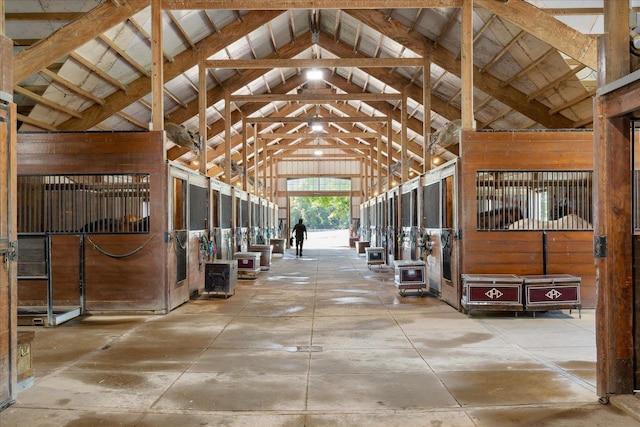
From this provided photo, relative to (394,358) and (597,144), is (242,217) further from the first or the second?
(597,144)

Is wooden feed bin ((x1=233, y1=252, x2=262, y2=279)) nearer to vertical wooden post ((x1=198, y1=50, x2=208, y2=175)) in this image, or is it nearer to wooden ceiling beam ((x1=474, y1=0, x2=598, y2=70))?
vertical wooden post ((x1=198, y1=50, x2=208, y2=175))

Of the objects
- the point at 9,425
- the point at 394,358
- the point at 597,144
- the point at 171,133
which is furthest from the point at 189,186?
the point at 597,144

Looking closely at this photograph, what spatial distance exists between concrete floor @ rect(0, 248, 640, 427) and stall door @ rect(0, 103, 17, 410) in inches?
8.2

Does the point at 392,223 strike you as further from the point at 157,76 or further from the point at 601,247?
the point at 601,247

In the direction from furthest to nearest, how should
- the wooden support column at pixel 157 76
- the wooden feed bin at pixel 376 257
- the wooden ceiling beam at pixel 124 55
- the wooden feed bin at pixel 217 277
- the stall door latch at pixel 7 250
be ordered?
1. the wooden feed bin at pixel 376 257
2. the wooden ceiling beam at pixel 124 55
3. the wooden feed bin at pixel 217 277
4. the wooden support column at pixel 157 76
5. the stall door latch at pixel 7 250

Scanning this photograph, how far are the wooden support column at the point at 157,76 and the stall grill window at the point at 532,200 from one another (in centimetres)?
444

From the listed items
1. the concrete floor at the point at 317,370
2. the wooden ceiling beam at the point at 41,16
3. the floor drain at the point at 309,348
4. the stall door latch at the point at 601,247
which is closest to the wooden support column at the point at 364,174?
the wooden ceiling beam at the point at 41,16

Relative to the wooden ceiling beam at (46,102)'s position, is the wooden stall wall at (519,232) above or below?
below

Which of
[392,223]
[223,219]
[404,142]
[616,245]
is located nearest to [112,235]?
[223,219]

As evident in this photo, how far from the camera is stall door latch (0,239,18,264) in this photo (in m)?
3.31

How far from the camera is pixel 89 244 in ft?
22.3

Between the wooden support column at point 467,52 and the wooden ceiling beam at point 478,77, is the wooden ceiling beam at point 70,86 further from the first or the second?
the wooden support column at point 467,52

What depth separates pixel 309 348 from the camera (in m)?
5.00

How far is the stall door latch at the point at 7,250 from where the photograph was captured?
3309 mm
